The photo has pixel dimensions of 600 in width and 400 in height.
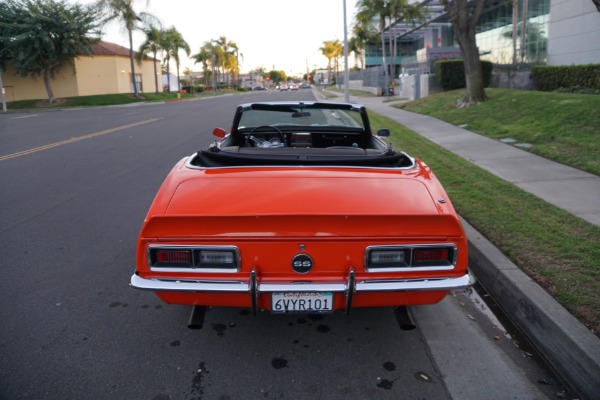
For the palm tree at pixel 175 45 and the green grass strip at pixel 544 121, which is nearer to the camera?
the green grass strip at pixel 544 121

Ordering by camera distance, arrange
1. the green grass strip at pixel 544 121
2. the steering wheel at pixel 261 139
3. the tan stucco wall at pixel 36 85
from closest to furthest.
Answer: the steering wheel at pixel 261 139
the green grass strip at pixel 544 121
the tan stucco wall at pixel 36 85

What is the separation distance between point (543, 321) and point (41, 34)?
144 ft

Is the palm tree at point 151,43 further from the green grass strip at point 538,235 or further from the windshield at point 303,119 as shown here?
the green grass strip at point 538,235

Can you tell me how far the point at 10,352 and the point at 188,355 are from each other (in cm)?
116

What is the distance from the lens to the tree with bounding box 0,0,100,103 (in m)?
38.7

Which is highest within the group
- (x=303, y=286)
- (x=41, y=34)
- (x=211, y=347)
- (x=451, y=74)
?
(x=41, y=34)

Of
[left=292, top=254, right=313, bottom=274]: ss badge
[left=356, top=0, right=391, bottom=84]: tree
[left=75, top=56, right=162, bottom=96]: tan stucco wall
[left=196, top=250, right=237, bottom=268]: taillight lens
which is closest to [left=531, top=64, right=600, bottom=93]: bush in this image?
[left=292, top=254, right=313, bottom=274]: ss badge

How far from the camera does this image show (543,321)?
10.7 feet

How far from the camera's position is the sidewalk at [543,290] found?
2.86m

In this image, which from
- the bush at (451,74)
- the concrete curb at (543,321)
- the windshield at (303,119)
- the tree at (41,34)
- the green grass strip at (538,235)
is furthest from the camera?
the tree at (41,34)

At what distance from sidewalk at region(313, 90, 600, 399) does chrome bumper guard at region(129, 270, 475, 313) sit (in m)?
0.73

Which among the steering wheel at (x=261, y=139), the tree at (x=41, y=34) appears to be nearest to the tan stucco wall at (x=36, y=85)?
the tree at (x=41, y=34)

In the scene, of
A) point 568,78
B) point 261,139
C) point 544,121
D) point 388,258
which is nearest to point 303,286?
point 388,258

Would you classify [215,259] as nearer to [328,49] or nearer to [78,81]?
[78,81]
